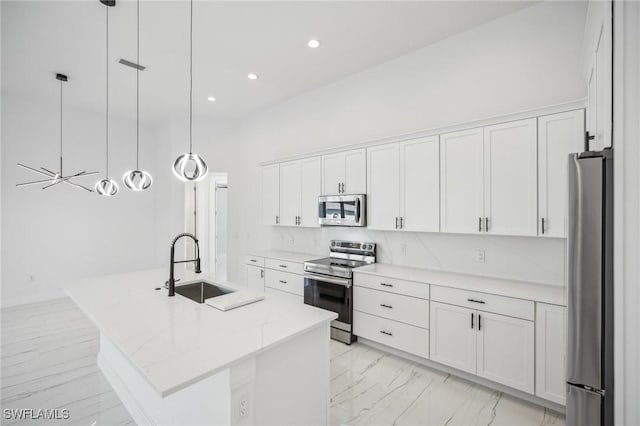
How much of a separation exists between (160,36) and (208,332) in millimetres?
3070

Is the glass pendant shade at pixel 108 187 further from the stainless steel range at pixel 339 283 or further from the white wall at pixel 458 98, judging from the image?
the white wall at pixel 458 98

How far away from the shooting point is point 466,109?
318cm

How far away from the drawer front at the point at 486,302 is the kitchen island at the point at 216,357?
50.7 inches

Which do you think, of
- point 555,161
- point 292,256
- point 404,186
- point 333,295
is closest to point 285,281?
point 292,256

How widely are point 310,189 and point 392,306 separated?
1.91 meters

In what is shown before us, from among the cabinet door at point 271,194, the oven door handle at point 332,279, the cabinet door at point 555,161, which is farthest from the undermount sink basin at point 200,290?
the cabinet door at point 555,161

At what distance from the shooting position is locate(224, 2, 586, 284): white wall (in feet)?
8.73

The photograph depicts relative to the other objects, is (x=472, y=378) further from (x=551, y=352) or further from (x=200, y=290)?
(x=200, y=290)

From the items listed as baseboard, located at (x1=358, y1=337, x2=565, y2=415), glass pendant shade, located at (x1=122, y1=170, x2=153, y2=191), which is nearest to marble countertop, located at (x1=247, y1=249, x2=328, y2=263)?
baseboard, located at (x1=358, y1=337, x2=565, y2=415)

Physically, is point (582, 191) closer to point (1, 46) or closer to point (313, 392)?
point (313, 392)

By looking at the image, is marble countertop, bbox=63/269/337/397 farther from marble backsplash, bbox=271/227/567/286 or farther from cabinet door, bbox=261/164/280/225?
cabinet door, bbox=261/164/280/225

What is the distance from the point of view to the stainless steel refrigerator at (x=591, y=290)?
101 cm

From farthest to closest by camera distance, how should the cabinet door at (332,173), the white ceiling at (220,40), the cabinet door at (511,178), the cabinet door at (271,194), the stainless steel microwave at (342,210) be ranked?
the cabinet door at (271,194), the cabinet door at (332,173), the stainless steel microwave at (342,210), the white ceiling at (220,40), the cabinet door at (511,178)

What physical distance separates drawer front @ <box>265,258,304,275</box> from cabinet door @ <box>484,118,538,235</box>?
2.26 meters
